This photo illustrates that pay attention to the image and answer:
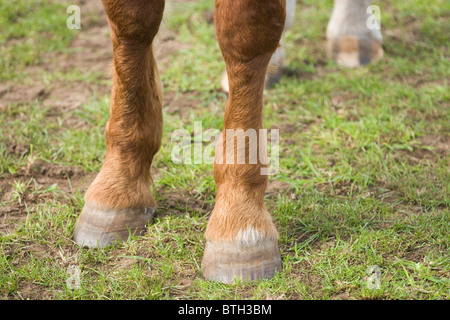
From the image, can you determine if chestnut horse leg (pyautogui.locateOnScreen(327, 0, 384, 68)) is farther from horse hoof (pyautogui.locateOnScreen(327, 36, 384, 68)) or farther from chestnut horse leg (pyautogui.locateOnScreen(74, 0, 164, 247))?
chestnut horse leg (pyautogui.locateOnScreen(74, 0, 164, 247))

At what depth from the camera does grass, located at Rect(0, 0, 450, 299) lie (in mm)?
2217

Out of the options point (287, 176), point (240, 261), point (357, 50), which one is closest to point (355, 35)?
point (357, 50)

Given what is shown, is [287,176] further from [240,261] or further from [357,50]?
[357,50]

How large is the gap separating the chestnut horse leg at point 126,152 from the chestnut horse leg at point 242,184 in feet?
1.38

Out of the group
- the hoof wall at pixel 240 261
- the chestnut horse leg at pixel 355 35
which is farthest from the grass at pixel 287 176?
the chestnut horse leg at pixel 355 35

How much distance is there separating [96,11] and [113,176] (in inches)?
124

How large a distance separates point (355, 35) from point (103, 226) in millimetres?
2690

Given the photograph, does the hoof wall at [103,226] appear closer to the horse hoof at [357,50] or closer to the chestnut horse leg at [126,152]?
the chestnut horse leg at [126,152]

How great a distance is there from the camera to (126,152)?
2492 mm

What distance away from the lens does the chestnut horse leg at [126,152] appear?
241 centimetres

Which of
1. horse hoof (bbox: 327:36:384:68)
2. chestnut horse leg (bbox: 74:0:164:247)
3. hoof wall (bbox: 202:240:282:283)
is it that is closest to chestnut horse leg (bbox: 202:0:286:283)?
hoof wall (bbox: 202:240:282:283)
